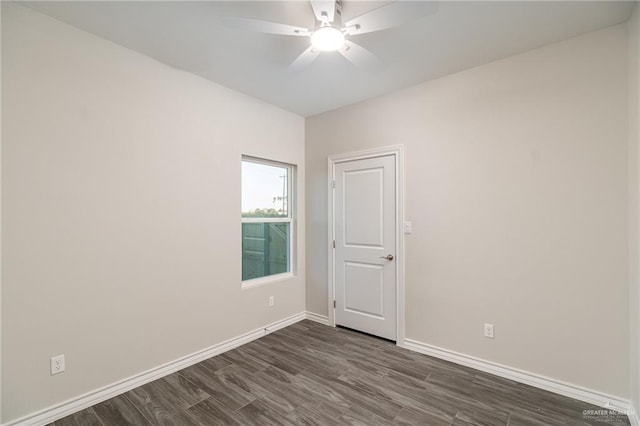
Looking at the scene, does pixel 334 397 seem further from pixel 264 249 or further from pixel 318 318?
pixel 264 249

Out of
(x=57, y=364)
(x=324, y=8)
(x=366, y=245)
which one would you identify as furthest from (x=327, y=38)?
(x=57, y=364)

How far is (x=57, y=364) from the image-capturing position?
1960 millimetres

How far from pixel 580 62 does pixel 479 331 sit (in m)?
2.29

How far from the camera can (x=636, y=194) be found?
1848 millimetres

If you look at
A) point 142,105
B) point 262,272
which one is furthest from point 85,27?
point 262,272

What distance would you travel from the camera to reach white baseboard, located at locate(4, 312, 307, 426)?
74.3 inches

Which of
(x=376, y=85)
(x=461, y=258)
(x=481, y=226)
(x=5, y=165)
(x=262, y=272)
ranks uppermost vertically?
(x=376, y=85)

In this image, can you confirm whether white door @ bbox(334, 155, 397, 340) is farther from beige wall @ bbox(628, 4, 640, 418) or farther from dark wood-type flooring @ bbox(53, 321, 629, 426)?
beige wall @ bbox(628, 4, 640, 418)

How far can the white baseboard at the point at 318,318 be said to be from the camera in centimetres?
368

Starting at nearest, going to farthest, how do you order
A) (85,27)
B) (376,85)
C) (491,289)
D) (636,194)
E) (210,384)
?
(636,194) → (85,27) → (210,384) → (491,289) → (376,85)

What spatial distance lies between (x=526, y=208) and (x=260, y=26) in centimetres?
240

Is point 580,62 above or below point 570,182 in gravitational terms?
above

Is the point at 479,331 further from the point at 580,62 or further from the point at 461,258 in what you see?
the point at 580,62

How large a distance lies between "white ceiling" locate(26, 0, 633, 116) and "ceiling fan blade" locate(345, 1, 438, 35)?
262 mm
